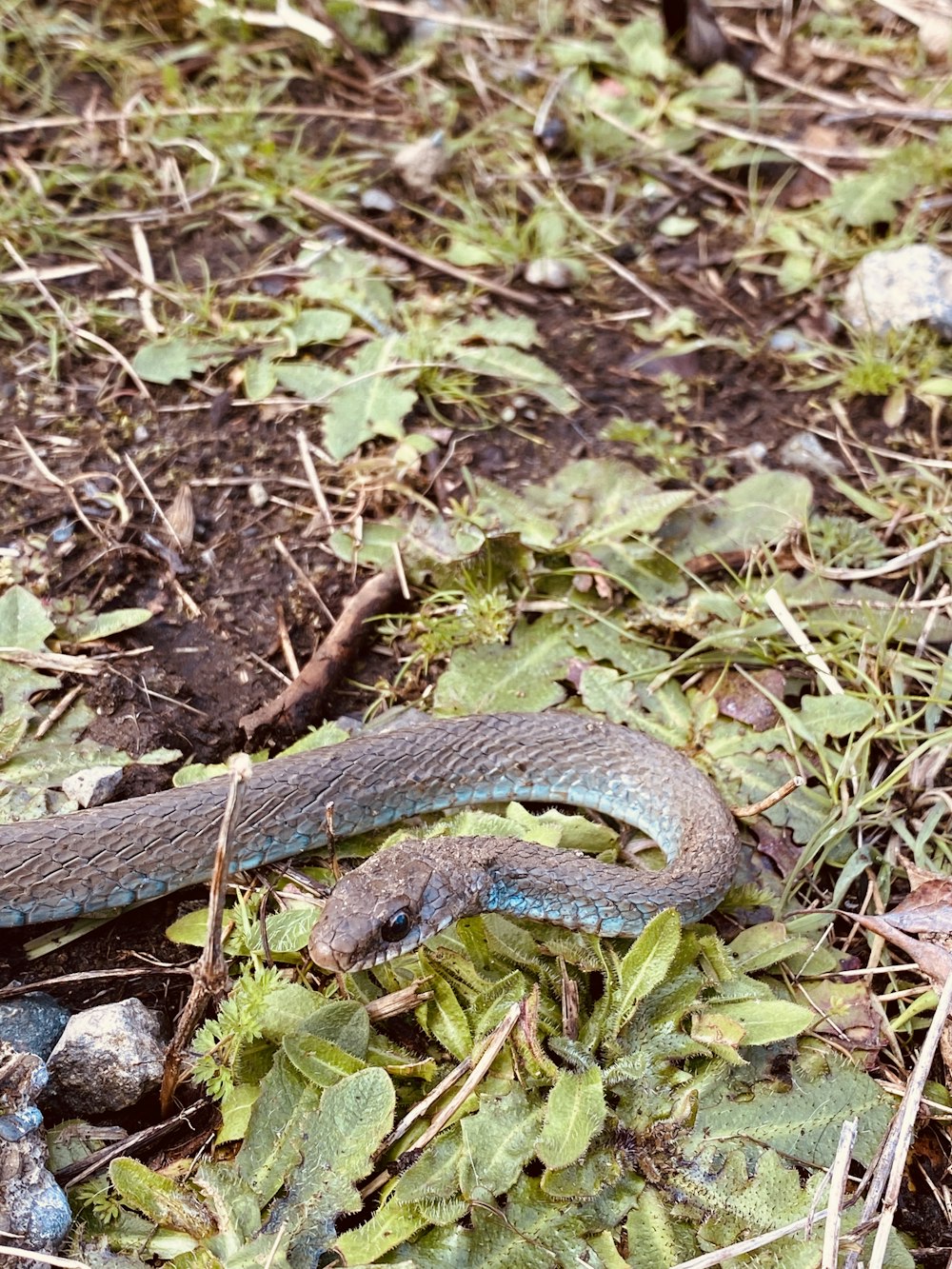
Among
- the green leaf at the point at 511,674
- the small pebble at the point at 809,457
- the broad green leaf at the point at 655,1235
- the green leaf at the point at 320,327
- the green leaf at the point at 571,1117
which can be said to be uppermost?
the green leaf at the point at 320,327

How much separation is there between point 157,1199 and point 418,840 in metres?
1.20

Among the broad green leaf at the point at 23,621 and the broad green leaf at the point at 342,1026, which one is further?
the broad green leaf at the point at 23,621

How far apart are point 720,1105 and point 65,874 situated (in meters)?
1.94

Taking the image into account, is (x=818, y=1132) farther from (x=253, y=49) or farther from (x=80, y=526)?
(x=253, y=49)

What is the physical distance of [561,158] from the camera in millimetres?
6203

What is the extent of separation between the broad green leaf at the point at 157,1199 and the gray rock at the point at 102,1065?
259 millimetres

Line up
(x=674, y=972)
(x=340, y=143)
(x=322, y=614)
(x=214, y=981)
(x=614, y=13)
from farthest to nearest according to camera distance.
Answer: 1. (x=614, y=13)
2. (x=340, y=143)
3. (x=322, y=614)
4. (x=674, y=972)
5. (x=214, y=981)

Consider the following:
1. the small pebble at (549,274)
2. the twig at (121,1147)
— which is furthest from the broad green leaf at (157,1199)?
the small pebble at (549,274)

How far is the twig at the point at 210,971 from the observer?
268cm

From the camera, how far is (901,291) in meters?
5.23

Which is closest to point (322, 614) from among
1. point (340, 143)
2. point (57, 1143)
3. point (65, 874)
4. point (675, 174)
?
point (65, 874)

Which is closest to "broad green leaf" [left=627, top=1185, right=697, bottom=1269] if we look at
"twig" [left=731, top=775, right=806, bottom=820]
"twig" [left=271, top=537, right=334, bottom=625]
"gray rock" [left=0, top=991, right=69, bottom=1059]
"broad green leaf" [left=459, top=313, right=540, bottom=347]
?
"twig" [left=731, top=775, right=806, bottom=820]

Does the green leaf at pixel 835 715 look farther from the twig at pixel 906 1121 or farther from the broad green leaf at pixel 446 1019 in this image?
the broad green leaf at pixel 446 1019

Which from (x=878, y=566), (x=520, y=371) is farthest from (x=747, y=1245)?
(x=520, y=371)
